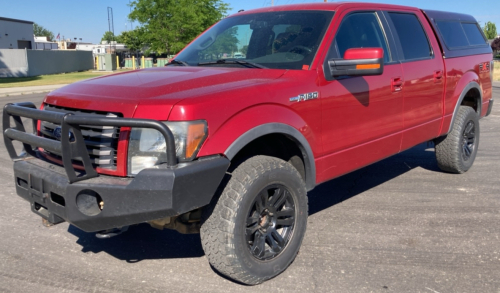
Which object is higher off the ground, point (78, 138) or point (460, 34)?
point (460, 34)

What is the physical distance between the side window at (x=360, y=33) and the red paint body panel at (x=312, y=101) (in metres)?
0.08

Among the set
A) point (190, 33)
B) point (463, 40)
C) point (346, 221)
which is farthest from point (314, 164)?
point (190, 33)

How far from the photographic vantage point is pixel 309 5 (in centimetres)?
455

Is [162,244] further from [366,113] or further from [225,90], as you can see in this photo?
[366,113]

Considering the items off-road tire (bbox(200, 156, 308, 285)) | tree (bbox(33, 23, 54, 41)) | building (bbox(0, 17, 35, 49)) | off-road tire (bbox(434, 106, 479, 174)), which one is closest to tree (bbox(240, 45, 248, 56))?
off-road tire (bbox(200, 156, 308, 285))

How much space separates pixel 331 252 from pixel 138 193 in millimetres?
1793

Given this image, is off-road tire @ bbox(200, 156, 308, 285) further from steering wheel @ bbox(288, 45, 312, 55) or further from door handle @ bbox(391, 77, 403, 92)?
door handle @ bbox(391, 77, 403, 92)

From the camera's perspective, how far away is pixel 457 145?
5.96m

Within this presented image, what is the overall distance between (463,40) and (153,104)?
15.1 ft

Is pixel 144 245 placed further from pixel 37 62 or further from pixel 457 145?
pixel 37 62

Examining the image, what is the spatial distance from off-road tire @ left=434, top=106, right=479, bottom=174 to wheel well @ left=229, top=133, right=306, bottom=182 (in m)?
2.84

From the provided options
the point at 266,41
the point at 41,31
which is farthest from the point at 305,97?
the point at 41,31

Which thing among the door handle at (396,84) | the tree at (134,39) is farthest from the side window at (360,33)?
the tree at (134,39)

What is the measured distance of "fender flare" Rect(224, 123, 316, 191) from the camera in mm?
3129
